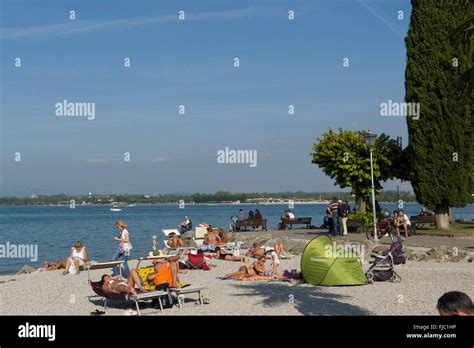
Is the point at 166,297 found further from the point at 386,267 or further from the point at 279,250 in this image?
the point at 279,250

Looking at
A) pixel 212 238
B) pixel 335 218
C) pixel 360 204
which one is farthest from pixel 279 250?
pixel 360 204

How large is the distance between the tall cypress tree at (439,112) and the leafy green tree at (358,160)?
1.99m

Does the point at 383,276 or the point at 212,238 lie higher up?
the point at 212,238

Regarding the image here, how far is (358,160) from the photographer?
89.0 feet

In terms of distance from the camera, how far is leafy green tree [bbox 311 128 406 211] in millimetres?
27156

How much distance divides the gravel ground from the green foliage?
1075 cm

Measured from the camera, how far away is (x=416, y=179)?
25594mm

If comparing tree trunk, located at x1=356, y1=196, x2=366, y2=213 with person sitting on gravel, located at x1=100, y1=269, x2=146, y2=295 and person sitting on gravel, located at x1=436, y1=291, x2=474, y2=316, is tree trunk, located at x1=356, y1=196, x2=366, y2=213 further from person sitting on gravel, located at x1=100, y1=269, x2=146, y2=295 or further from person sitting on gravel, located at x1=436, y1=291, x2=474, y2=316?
person sitting on gravel, located at x1=436, y1=291, x2=474, y2=316

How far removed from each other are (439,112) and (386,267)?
481 inches

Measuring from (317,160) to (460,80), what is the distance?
62.9 ft
